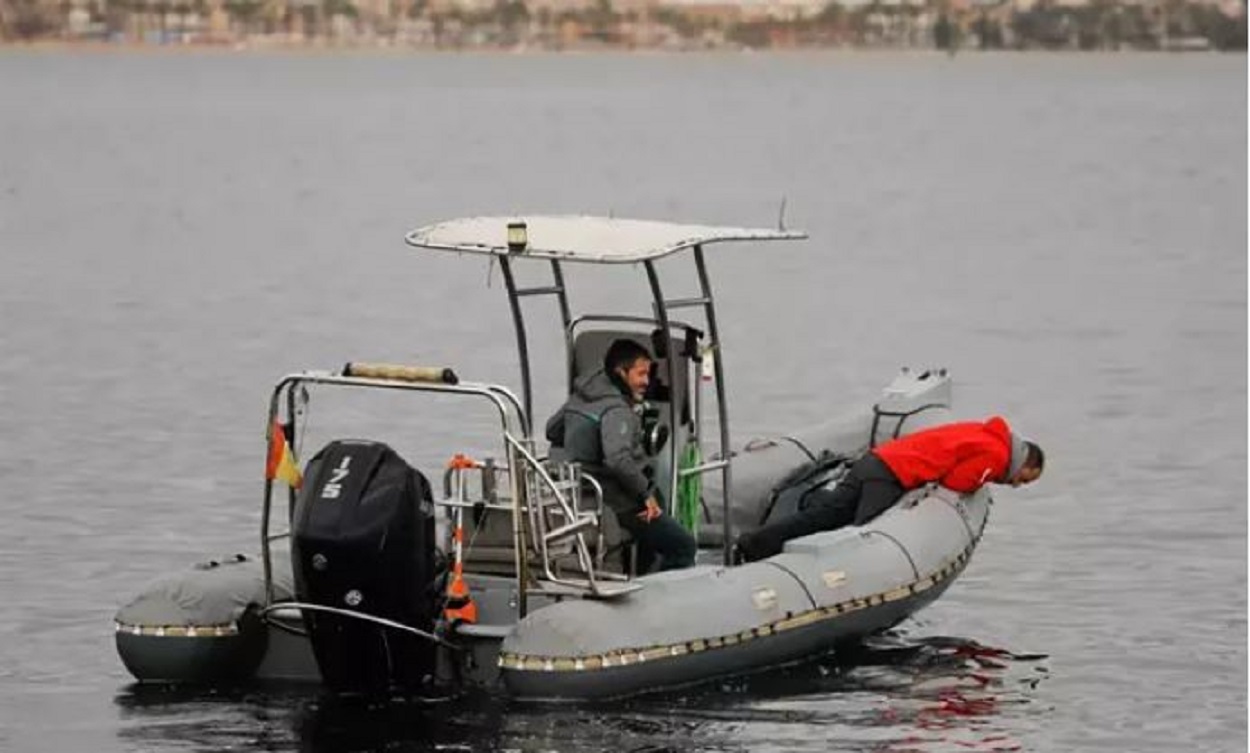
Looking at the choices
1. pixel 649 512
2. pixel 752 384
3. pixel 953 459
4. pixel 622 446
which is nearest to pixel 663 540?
pixel 649 512

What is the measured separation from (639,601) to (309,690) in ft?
5.95

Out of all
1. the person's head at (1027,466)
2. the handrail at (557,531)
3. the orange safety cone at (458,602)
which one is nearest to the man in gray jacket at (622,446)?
the handrail at (557,531)

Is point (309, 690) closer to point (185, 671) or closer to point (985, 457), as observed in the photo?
point (185, 671)

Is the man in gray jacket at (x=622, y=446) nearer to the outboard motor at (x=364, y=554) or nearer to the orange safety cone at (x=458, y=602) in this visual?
the orange safety cone at (x=458, y=602)

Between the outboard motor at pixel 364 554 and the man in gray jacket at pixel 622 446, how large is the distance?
1301 mm

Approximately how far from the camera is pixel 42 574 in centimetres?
2342

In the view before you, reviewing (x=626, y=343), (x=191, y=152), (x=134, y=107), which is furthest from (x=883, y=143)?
(x=626, y=343)

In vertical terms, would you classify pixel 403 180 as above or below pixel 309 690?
below

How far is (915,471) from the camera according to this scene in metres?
20.9

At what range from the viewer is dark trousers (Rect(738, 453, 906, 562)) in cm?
2061

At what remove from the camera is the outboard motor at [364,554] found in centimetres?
1769

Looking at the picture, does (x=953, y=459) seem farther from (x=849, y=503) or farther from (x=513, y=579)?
(x=513, y=579)

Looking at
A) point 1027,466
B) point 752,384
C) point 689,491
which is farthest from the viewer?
point 752,384

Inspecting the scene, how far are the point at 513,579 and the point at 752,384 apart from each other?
18.7m
